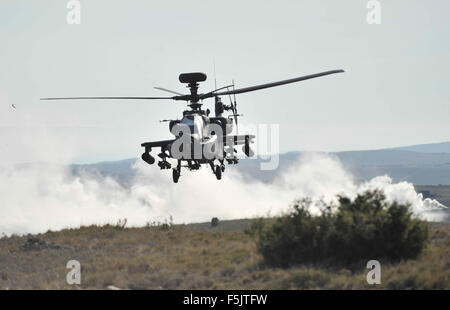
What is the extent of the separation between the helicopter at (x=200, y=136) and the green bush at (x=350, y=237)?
8353 millimetres

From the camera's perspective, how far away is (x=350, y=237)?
19.6 m

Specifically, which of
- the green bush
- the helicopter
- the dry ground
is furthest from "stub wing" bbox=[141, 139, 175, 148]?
the green bush

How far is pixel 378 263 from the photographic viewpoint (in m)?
18.5

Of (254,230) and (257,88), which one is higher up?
→ (257,88)

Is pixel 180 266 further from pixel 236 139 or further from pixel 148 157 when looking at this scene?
pixel 236 139

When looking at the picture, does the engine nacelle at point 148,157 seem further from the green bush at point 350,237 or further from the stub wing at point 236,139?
the green bush at point 350,237

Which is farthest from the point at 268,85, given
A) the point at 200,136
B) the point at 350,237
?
the point at 350,237

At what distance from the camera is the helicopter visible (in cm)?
2831

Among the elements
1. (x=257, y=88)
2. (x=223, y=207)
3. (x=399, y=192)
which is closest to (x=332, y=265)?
(x=257, y=88)

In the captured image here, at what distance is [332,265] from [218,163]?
45.7 feet

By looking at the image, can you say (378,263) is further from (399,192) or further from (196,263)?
(399,192)

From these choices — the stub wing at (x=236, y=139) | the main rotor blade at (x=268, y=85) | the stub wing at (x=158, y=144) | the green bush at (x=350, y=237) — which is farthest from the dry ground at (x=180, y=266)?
the main rotor blade at (x=268, y=85)
